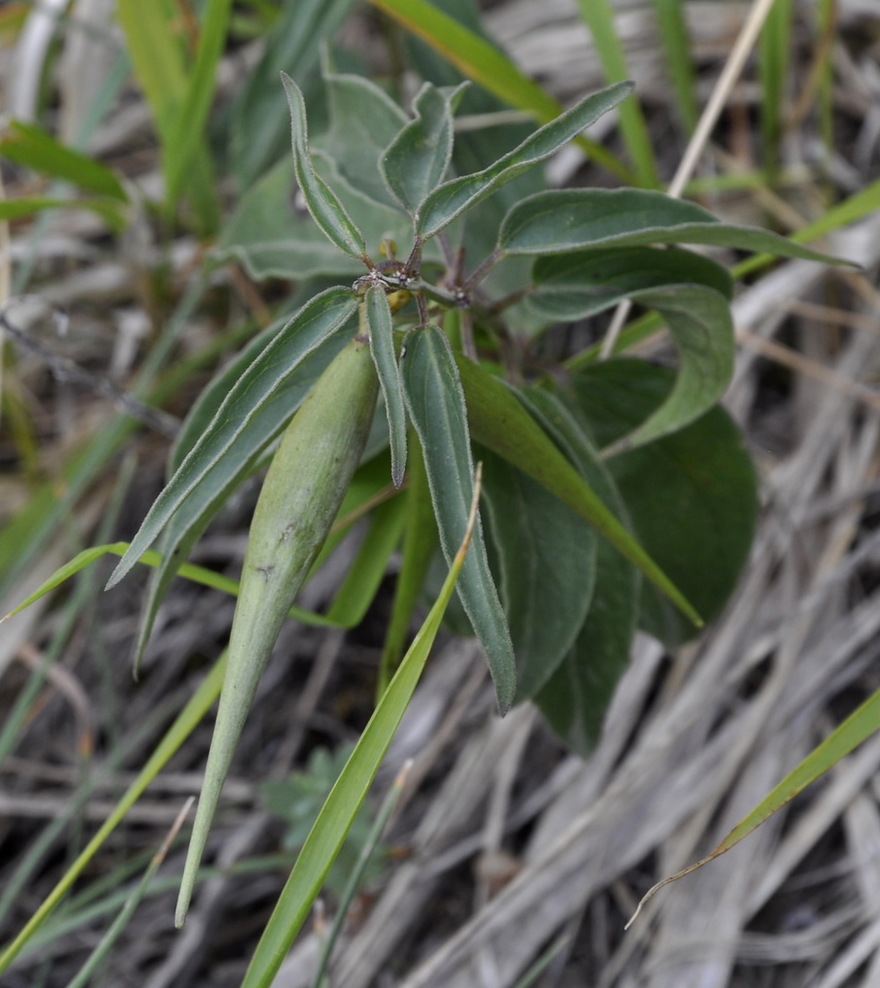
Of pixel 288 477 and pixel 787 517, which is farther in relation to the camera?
pixel 787 517

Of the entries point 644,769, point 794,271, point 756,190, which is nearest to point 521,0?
point 756,190

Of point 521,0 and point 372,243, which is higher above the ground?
point 521,0

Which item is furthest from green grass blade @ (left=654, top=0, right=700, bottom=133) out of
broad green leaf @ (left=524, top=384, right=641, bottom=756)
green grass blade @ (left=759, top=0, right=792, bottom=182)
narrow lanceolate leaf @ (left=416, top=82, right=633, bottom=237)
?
narrow lanceolate leaf @ (left=416, top=82, right=633, bottom=237)

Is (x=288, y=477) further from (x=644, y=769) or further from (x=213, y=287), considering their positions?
(x=213, y=287)

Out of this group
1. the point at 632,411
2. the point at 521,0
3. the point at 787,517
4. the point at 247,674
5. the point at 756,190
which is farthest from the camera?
the point at 521,0

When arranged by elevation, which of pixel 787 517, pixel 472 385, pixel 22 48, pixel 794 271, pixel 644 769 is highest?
pixel 22 48

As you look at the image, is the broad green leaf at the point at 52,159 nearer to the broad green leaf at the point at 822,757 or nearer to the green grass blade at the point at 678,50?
the green grass blade at the point at 678,50

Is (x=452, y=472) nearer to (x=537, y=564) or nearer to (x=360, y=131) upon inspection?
(x=537, y=564)

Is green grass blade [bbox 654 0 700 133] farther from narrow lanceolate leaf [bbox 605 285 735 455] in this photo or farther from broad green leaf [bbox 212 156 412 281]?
narrow lanceolate leaf [bbox 605 285 735 455]
